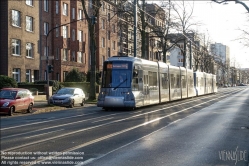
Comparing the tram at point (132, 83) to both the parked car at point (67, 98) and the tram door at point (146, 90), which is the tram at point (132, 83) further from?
the parked car at point (67, 98)

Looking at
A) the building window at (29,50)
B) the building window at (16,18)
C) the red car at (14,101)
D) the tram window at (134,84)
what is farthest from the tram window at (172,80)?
the building window at (29,50)

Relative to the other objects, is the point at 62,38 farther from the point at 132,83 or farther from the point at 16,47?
the point at 132,83

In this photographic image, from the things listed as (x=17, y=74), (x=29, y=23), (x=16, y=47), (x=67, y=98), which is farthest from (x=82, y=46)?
(x=67, y=98)

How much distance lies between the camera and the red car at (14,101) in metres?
21.3

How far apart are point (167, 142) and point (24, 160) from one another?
171 inches

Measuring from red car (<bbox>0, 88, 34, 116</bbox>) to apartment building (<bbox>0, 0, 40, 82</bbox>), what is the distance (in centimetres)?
1878

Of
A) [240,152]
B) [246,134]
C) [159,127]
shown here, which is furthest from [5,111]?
[240,152]

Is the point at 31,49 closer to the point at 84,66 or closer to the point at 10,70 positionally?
the point at 10,70

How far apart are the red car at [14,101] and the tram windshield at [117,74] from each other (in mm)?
4732

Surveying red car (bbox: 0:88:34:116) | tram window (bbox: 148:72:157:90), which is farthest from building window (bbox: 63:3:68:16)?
red car (bbox: 0:88:34:116)

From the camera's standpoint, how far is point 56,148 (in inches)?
370

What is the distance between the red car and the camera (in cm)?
2131

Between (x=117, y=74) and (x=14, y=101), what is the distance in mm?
6041

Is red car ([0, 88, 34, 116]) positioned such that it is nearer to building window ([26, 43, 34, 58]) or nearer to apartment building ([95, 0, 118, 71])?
building window ([26, 43, 34, 58])
